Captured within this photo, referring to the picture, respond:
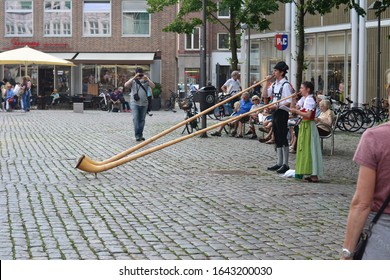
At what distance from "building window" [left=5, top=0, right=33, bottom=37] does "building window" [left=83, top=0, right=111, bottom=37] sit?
3.60 m

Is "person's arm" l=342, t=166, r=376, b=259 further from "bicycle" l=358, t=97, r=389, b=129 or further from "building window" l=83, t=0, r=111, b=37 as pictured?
"building window" l=83, t=0, r=111, b=37

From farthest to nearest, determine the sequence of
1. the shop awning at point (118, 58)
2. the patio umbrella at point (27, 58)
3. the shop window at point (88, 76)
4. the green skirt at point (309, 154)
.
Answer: the shop window at point (88, 76) → the shop awning at point (118, 58) → the patio umbrella at point (27, 58) → the green skirt at point (309, 154)

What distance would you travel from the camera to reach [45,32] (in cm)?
5838

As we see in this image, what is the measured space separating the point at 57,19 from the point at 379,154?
5564cm

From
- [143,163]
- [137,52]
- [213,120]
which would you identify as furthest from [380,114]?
[137,52]

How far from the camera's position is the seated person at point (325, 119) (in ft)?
60.5

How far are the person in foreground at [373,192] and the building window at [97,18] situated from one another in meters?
54.6

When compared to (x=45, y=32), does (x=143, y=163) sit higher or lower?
lower

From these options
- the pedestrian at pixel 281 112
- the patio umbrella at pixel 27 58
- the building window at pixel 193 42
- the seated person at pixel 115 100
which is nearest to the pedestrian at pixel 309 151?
the pedestrian at pixel 281 112

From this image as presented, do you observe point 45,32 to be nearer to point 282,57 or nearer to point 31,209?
point 282,57

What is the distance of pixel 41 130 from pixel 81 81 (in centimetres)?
3024

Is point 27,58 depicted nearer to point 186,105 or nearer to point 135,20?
point 135,20

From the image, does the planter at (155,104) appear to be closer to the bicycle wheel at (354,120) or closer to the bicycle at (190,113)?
the bicycle at (190,113)

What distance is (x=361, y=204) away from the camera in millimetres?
4172
